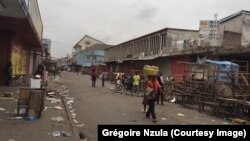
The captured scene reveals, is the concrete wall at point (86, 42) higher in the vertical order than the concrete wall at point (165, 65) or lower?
higher

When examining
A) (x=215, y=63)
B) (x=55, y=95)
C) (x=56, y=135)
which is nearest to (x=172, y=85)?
(x=215, y=63)

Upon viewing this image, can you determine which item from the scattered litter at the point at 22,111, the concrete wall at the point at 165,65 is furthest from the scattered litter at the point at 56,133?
the concrete wall at the point at 165,65

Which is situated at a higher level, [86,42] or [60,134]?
[86,42]

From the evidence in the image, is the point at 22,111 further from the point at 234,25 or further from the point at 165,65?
the point at 234,25

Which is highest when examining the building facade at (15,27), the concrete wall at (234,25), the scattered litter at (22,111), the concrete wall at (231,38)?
the concrete wall at (234,25)

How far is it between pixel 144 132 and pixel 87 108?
905 centimetres

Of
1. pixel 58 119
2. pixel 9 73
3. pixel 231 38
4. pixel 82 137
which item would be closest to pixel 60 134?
pixel 82 137

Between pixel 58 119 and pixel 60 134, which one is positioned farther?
pixel 58 119

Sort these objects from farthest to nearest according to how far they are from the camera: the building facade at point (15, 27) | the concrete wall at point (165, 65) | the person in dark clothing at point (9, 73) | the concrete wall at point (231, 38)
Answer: the concrete wall at point (165, 65) < the concrete wall at point (231, 38) < the person in dark clothing at point (9, 73) < the building facade at point (15, 27)

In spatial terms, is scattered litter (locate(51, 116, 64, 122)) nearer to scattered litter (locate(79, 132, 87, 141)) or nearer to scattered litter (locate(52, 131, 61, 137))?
scattered litter (locate(52, 131, 61, 137))

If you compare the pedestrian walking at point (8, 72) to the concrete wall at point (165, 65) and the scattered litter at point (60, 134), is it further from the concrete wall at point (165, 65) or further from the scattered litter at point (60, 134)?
the concrete wall at point (165, 65)

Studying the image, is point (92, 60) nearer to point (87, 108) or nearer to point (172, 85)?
point (172, 85)

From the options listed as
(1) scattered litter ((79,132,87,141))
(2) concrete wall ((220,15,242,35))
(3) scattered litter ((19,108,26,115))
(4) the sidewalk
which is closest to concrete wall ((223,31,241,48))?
(2) concrete wall ((220,15,242,35))

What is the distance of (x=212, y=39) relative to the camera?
3183 cm
